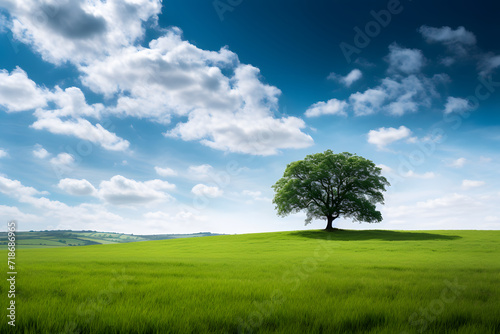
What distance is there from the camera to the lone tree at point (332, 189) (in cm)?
4712

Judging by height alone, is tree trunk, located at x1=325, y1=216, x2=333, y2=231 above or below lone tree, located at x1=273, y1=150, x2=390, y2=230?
below

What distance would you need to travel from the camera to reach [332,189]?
163 feet

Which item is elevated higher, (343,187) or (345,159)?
(345,159)

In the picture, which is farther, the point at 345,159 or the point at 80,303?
the point at 345,159

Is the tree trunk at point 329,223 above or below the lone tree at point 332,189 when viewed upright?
below

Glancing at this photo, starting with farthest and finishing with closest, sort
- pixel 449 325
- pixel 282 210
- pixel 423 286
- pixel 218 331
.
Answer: pixel 282 210 → pixel 423 286 → pixel 449 325 → pixel 218 331

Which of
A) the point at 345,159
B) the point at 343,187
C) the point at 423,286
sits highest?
the point at 345,159

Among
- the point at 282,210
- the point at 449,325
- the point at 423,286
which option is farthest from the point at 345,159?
the point at 449,325

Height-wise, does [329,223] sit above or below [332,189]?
below

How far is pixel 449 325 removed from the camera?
4355 millimetres

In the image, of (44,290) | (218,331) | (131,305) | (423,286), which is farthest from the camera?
(423,286)

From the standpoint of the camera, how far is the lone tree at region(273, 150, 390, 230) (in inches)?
1855

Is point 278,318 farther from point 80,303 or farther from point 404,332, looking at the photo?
point 80,303

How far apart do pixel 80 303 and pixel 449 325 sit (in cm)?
624
